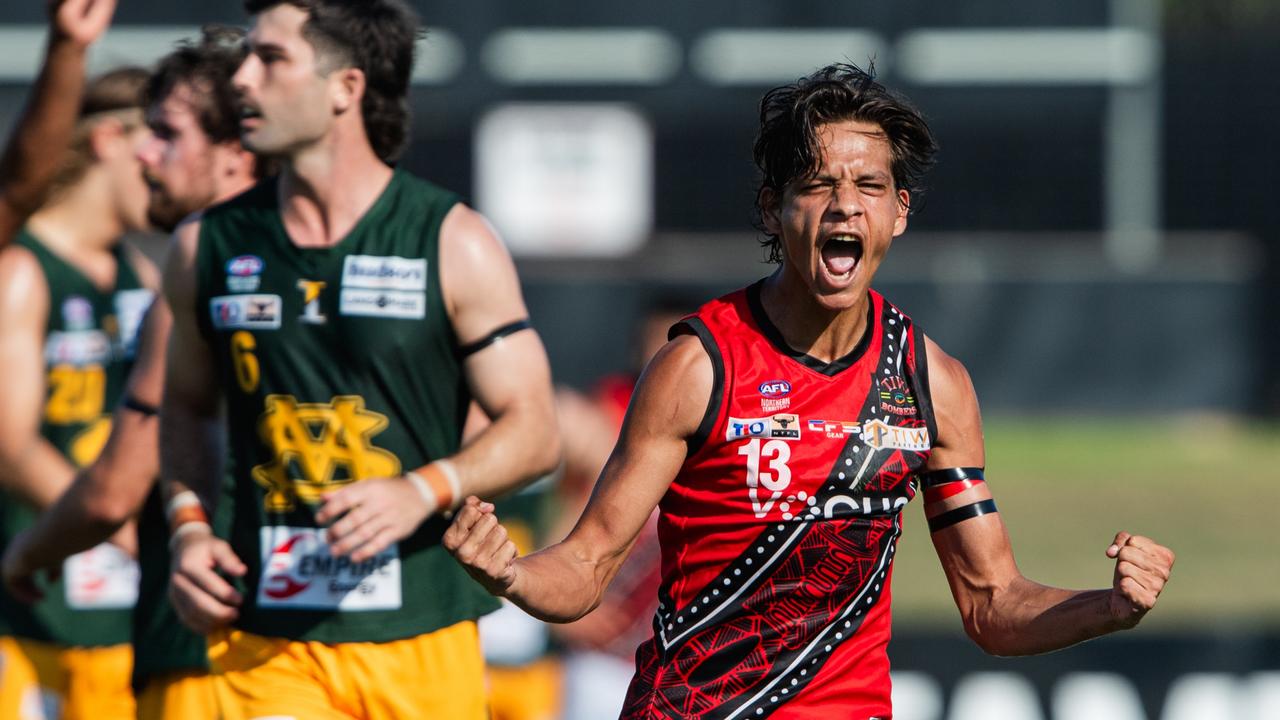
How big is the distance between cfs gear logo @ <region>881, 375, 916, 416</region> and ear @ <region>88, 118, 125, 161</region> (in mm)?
3618

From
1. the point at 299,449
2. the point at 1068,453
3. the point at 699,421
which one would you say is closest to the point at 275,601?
the point at 299,449

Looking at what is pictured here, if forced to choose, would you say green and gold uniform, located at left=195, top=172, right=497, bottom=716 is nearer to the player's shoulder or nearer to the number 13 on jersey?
the number 13 on jersey

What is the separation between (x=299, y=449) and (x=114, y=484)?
83 centimetres

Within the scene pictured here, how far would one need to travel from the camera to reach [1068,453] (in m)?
21.7

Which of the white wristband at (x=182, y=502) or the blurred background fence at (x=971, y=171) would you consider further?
the blurred background fence at (x=971, y=171)

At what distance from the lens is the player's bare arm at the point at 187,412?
4859mm

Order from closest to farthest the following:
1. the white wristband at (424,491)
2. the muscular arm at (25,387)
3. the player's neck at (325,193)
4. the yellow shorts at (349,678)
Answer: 1. the white wristband at (424,491)
2. the yellow shorts at (349,678)
3. the player's neck at (325,193)
4. the muscular arm at (25,387)

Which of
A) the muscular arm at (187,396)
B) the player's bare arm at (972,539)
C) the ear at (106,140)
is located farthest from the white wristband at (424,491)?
the ear at (106,140)

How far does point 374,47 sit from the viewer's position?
504 cm

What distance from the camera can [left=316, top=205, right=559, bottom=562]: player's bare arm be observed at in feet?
15.3

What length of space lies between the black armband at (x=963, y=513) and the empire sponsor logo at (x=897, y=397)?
0.27 m

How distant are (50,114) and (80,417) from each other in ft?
6.16

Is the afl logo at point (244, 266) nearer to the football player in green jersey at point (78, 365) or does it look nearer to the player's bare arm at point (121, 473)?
the player's bare arm at point (121, 473)

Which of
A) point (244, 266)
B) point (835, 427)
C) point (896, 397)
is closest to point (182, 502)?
point (244, 266)
